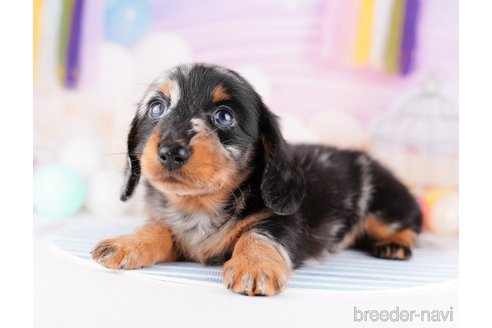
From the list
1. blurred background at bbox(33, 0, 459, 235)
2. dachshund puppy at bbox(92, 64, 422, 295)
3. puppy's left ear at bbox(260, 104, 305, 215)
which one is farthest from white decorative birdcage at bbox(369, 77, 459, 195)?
puppy's left ear at bbox(260, 104, 305, 215)

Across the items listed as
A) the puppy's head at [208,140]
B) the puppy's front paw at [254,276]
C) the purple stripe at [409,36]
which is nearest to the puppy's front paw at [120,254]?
the puppy's head at [208,140]

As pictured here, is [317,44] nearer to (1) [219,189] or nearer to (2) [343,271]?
(2) [343,271]

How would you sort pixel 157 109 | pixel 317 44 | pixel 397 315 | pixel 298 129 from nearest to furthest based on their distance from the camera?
pixel 397 315, pixel 157 109, pixel 317 44, pixel 298 129

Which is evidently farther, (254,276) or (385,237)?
(385,237)

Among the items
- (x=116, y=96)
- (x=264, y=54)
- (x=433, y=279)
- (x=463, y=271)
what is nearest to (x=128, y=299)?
(x=433, y=279)

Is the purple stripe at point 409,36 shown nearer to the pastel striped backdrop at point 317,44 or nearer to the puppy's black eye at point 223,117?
the pastel striped backdrop at point 317,44

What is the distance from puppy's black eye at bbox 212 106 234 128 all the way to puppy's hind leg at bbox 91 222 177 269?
774 mm

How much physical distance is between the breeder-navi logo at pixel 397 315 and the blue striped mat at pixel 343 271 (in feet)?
0.69

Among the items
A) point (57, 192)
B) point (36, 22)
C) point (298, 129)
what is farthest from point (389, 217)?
point (36, 22)

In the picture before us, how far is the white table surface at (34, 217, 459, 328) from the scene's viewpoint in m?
2.67

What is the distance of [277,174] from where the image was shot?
3279 mm

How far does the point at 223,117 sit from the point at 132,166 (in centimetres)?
74

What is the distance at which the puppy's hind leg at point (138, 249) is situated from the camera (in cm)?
317

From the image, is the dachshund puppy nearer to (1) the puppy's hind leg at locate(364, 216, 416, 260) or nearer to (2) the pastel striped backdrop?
(1) the puppy's hind leg at locate(364, 216, 416, 260)
